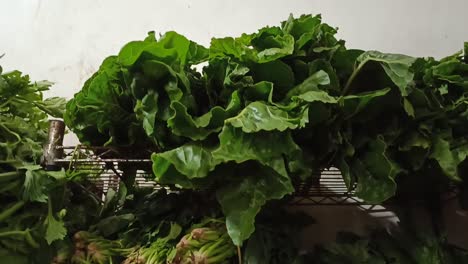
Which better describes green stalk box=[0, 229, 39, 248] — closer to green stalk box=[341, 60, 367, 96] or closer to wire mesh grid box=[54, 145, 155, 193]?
wire mesh grid box=[54, 145, 155, 193]

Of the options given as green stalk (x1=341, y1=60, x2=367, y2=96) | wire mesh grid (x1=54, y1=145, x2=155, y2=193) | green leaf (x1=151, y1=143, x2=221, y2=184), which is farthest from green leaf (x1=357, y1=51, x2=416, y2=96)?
wire mesh grid (x1=54, y1=145, x2=155, y2=193)

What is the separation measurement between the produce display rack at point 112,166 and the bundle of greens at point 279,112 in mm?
68

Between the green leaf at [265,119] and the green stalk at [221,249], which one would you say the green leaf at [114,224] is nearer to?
the green stalk at [221,249]

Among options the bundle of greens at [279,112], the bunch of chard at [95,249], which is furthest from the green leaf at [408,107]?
the bunch of chard at [95,249]

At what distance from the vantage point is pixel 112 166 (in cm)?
88

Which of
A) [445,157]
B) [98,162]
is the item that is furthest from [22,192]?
[445,157]

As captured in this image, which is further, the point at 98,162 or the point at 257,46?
the point at 98,162

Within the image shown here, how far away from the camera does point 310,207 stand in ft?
3.36

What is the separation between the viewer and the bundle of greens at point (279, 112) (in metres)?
0.64

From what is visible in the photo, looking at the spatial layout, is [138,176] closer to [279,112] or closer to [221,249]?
[221,249]

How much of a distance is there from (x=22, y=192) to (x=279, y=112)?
49cm

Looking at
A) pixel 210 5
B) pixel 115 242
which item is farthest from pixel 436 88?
pixel 210 5

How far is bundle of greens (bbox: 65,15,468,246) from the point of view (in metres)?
0.64

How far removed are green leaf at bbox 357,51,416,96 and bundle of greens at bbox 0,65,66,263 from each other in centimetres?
56
